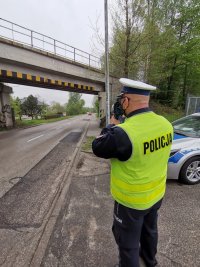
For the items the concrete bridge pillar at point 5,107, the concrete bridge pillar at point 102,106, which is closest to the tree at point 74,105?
the concrete bridge pillar at point 5,107

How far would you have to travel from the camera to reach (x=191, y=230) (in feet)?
9.64

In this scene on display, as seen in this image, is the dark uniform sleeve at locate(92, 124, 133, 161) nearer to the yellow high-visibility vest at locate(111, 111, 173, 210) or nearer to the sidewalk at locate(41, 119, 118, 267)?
the yellow high-visibility vest at locate(111, 111, 173, 210)

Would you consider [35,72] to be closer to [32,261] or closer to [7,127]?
[7,127]

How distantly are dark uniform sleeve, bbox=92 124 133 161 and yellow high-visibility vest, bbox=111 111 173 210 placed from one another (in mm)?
39

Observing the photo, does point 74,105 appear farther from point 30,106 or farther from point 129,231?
point 129,231

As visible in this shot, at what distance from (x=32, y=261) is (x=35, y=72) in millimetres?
12897

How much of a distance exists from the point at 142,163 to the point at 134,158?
0.33 ft

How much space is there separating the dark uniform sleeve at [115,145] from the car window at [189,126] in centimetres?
368

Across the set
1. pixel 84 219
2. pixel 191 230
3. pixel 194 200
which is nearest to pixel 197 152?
pixel 194 200

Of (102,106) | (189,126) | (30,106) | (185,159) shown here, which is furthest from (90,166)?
(30,106)

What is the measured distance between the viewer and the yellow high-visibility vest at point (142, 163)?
5.27 feet

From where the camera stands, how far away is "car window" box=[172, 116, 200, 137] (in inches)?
189

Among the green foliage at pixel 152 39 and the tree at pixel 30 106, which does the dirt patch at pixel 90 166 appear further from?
the tree at pixel 30 106

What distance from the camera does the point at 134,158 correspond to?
161 centimetres
